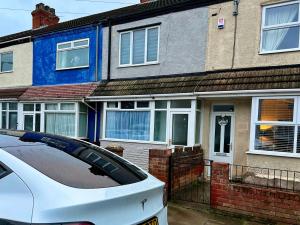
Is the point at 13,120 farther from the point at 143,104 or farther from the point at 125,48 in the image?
the point at 143,104

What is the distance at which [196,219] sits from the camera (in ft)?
17.2

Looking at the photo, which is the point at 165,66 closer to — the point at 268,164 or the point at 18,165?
the point at 268,164

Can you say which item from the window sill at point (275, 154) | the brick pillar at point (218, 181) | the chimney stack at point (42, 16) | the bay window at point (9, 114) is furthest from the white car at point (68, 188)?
the chimney stack at point (42, 16)

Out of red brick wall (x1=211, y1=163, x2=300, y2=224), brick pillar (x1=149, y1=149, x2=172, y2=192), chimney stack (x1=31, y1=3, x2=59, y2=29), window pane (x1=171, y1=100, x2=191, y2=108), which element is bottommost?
red brick wall (x1=211, y1=163, x2=300, y2=224)

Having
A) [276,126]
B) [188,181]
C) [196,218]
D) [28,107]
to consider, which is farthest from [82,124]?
[196,218]

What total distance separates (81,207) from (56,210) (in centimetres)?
16

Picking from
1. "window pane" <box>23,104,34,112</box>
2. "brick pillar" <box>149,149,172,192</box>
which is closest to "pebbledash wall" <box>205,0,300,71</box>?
"brick pillar" <box>149,149,172,192</box>

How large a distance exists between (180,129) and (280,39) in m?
4.09

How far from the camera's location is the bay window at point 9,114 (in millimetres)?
14762

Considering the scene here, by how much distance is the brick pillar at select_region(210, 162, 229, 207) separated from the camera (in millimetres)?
5574

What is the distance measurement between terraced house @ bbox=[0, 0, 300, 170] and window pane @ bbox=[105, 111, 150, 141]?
0.04 metres

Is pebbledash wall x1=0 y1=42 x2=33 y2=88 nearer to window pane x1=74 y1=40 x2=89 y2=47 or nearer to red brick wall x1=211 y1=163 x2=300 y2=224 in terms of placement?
window pane x1=74 y1=40 x2=89 y2=47

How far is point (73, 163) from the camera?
2500mm


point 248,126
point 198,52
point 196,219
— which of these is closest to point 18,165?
point 196,219
